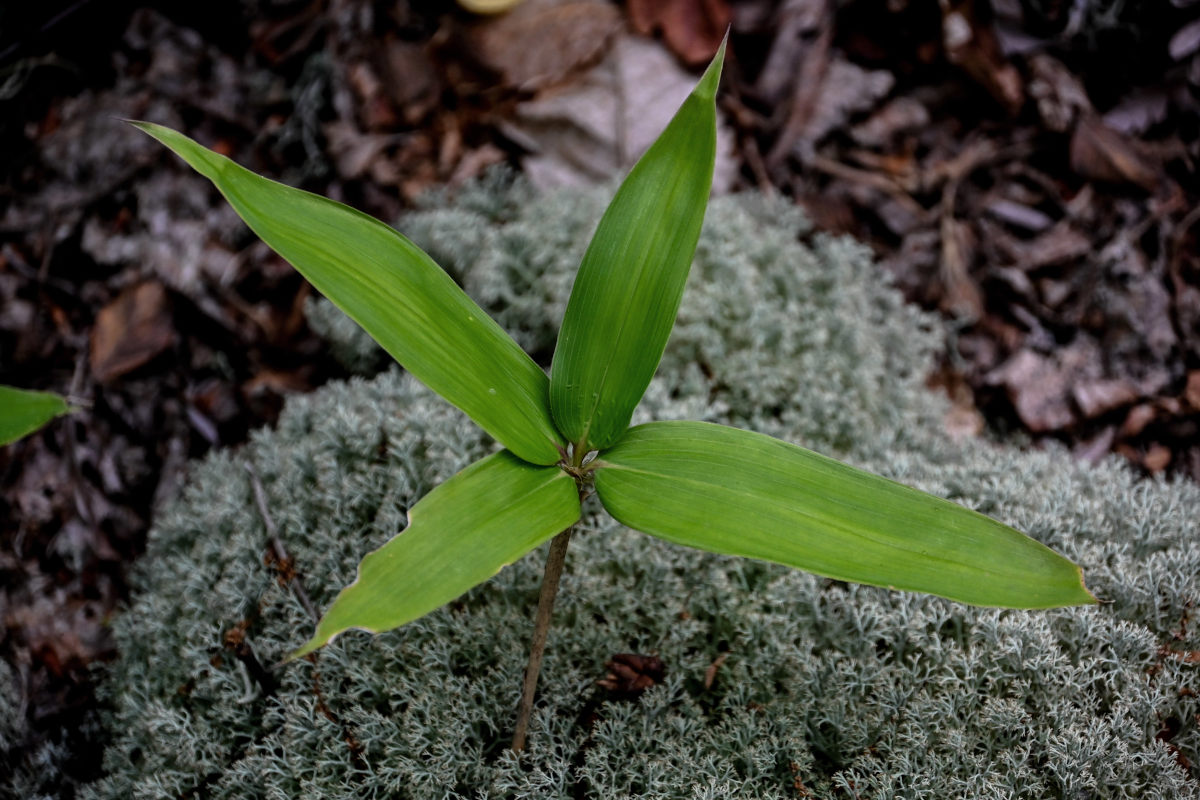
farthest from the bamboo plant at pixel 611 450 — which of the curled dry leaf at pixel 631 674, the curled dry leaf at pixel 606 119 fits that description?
the curled dry leaf at pixel 606 119

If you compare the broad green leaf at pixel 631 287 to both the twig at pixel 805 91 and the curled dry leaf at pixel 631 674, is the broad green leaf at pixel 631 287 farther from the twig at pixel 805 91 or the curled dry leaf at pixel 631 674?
A: the twig at pixel 805 91

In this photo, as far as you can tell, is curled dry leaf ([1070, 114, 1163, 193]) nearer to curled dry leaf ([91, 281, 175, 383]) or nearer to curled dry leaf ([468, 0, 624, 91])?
curled dry leaf ([468, 0, 624, 91])

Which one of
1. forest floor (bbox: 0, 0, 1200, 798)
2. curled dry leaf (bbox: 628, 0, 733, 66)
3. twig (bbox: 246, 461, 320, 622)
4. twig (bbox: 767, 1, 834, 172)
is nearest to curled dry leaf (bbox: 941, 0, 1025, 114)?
forest floor (bbox: 0, 0, 1200, 798)

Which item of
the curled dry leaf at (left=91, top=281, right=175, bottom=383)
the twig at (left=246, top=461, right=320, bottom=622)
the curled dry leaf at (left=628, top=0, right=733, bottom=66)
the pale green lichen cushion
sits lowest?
the pale green lichen cushion

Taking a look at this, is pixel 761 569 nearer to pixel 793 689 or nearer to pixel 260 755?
pixel 793 689

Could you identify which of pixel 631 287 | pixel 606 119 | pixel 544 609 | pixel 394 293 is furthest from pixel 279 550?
pixel 606 119

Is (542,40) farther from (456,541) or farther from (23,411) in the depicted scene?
(456,541)
